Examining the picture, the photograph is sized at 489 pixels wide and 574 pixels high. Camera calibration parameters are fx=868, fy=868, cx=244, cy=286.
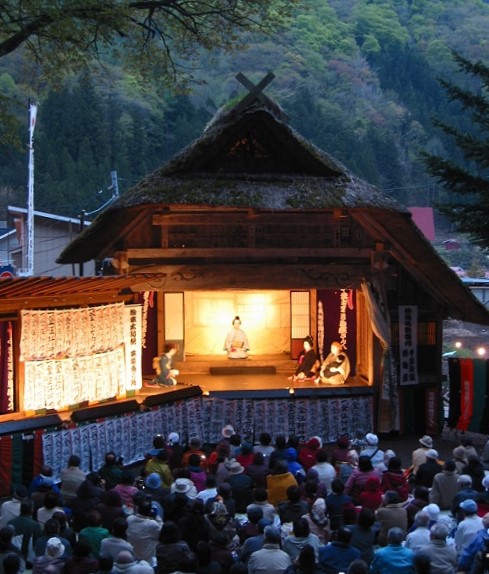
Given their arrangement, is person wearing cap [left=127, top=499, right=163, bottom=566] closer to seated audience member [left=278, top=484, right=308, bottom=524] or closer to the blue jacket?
seated audience member [left=278, top=484, right=308, bottom=524]

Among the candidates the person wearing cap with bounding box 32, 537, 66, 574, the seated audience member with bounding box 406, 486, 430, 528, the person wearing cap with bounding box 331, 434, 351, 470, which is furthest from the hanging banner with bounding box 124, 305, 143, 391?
the person wearing cap with bounding box 32, 537, 66, 574

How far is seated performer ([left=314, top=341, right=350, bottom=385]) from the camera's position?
1927 cm

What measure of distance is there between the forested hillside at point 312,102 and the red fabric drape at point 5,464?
2913 centimetres

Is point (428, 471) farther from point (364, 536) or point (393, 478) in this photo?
point (364, 536)

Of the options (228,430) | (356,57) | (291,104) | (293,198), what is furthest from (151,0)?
(356,57)

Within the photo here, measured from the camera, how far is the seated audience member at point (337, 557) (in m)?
8.40

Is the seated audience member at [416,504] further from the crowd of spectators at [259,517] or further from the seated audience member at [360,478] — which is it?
the seated audience member at [360,478]

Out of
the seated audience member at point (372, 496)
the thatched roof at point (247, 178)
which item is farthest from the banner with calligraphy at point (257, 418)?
the seated audience member at point (372, 496)

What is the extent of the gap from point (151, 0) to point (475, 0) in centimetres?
6848

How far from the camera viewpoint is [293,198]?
17.4 metres

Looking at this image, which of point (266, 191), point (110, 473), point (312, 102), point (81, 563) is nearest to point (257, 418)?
point (266, 191)

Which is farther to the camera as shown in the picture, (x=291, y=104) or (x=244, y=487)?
(x=291, y=104)

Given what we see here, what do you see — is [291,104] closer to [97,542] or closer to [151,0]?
[151,0]

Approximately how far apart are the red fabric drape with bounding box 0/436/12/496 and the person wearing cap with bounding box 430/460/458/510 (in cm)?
655
